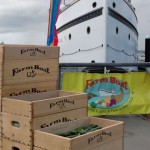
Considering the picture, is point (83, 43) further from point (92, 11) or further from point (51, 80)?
point (51, 80)

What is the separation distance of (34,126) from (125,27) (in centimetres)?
2132

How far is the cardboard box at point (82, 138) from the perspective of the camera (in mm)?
3427

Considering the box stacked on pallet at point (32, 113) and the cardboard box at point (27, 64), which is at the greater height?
the cardboard box at point (27, 64)

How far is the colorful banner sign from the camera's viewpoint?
8609 millimetres

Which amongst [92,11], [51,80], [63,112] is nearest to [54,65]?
[51,80]

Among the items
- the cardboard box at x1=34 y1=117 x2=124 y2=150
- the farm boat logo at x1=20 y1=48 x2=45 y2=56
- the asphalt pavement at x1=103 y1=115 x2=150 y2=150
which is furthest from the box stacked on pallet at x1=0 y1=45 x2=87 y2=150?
the asphalt pavement at x1=103 y1=115 x2=150 y2=150

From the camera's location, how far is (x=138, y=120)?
28.5 ft

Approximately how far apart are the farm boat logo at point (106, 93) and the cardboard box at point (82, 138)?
4.15m

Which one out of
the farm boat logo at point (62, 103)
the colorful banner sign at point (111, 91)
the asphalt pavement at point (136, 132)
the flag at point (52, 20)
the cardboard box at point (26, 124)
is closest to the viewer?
the cardboard box at point (26, 124)

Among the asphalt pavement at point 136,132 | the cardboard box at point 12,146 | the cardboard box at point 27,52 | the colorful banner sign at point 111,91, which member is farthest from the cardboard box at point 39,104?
the colorful banner sign at point 111,91

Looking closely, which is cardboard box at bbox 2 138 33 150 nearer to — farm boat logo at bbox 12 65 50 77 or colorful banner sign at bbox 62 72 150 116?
farm boat logo at bbox 12 65 50 77

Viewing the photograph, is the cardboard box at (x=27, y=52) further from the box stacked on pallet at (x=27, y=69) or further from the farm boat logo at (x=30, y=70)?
the farm boat logo at (x=30, y=70)

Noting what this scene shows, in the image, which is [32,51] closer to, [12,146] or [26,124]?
[26,124]

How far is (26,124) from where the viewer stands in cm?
389
